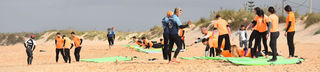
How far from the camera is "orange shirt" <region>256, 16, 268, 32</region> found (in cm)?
911

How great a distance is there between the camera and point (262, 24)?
9.16 metres

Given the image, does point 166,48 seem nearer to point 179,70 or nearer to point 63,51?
point 179,70

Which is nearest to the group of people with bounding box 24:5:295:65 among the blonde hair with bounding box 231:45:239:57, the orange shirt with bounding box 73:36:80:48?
the blonde hair with bounding box 231:45:239:57

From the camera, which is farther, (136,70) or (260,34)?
(260,34)

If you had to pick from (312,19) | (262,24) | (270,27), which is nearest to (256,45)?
(262,24)

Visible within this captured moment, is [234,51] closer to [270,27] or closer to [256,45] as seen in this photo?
[256,45]

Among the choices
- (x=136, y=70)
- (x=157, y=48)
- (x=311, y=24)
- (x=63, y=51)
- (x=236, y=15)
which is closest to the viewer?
(x=136, y=70)

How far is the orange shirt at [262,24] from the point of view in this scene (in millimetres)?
9108

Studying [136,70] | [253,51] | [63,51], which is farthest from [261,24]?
[63,51]

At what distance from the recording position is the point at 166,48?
10219mm

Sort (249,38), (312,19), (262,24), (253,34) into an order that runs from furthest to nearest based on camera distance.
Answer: (312,19), (249,38), (253,34), (262,24)

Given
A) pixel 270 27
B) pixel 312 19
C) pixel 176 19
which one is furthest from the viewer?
pixel 312 19

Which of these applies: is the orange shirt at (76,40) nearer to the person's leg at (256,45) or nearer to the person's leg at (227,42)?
the person's leg at (227,42)

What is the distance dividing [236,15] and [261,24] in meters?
17.2
